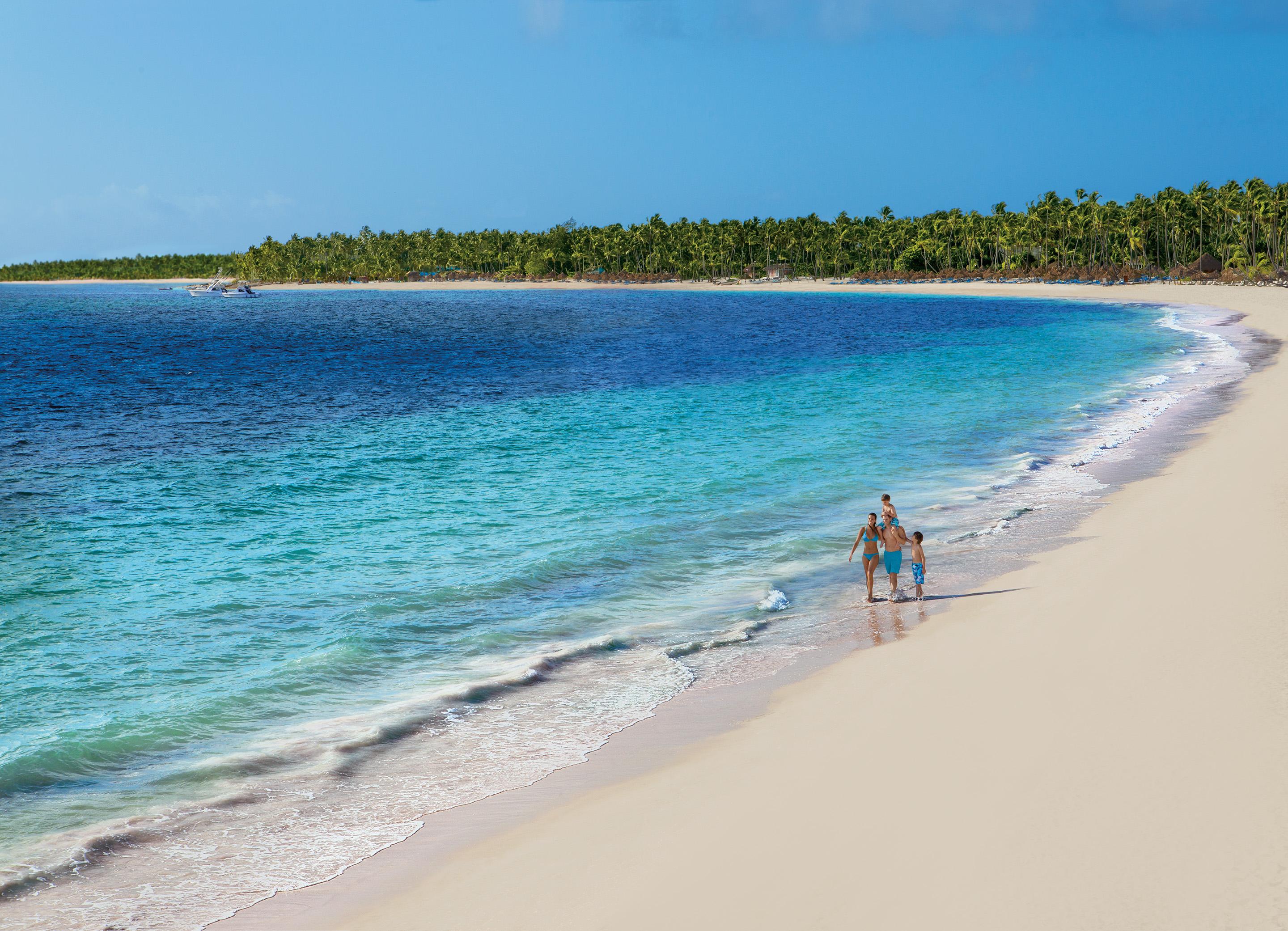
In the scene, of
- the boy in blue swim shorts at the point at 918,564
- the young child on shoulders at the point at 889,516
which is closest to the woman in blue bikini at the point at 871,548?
the young child on shoulders at the point at 889,516

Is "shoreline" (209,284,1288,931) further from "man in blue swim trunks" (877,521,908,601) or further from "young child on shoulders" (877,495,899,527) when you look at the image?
"young child on shoulders" (877,495,899,527)

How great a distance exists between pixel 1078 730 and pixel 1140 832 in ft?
6.87

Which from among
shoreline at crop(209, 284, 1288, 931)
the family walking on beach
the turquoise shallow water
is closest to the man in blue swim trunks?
the family walking on beach

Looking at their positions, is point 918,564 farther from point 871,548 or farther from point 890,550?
point 871,548

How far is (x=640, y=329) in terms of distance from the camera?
324 feet

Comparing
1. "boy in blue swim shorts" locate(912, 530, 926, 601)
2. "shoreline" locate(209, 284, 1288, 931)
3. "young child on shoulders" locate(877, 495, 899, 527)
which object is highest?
"young child on shoulders" locate(877, 495, 899, 527)

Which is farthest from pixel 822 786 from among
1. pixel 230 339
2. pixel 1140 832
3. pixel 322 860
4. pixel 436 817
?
pixel 230 339

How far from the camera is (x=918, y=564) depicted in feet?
52.3

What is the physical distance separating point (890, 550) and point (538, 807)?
831cm

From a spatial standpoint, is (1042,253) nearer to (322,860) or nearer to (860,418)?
(860,418)

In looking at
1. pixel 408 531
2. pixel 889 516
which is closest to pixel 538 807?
pixel 889 516

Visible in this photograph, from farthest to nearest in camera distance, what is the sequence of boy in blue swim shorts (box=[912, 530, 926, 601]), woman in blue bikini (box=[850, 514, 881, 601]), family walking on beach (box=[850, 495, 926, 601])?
1. woman in blue bikini (box=[850, 514, 881, 601])
2. family walking on beach (box=[850, 495, 926, 601])
3. boy in blue swim shorts (box=[912, 530, 926, 601])

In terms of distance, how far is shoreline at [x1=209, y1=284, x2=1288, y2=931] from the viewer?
26.6 feet

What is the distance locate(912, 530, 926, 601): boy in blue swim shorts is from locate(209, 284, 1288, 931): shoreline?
3.78ft
